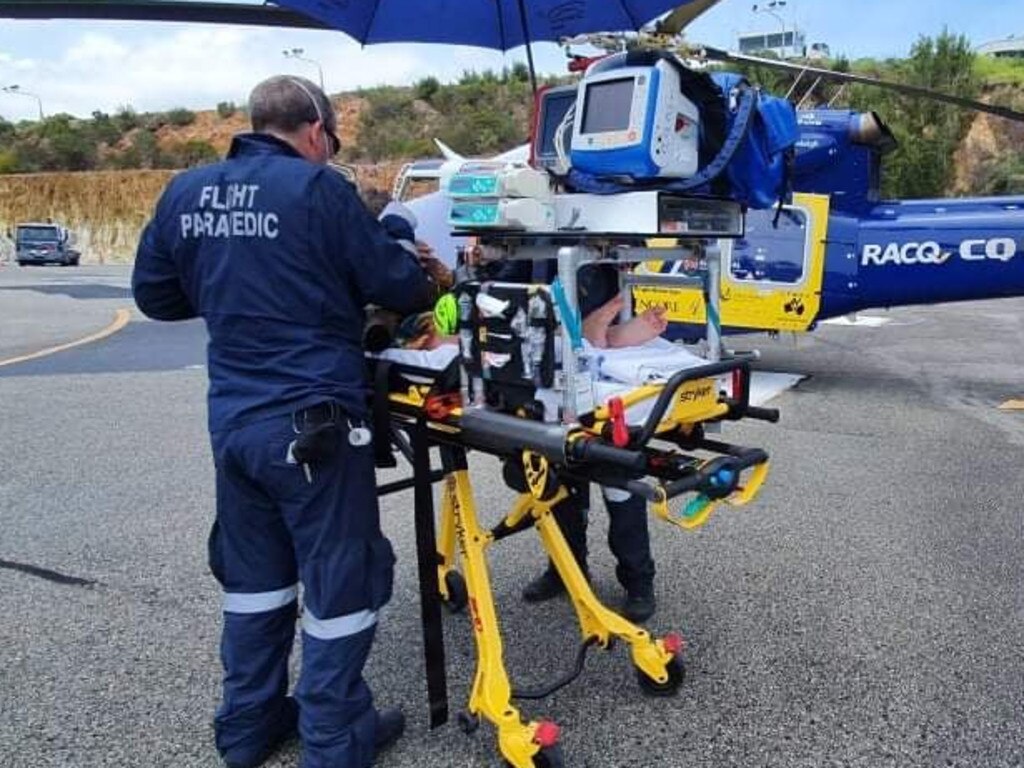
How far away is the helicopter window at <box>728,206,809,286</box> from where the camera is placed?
8203mm

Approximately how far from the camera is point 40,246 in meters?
35.7

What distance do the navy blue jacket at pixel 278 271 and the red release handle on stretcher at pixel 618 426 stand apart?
0.66m

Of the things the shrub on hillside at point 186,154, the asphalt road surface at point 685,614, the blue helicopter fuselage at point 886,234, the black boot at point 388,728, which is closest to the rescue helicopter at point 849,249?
the blue helicopter fuselage at point 886,234

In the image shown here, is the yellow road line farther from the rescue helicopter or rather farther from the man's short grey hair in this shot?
the man's short grey hair

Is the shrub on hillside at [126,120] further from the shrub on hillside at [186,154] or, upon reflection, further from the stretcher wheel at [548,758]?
the stretcher wheel at [548,758]

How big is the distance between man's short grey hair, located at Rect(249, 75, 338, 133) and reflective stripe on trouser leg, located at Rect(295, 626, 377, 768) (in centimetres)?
140

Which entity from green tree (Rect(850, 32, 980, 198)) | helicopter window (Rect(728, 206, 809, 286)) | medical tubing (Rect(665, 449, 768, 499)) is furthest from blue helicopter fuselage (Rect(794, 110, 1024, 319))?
green tree (Rect(850, 32, 980, 198))

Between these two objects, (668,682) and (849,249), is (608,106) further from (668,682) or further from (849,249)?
(849,249)

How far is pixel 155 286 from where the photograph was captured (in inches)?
105

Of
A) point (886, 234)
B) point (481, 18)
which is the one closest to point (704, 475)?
point (481, 18)

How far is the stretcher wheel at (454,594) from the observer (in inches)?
143

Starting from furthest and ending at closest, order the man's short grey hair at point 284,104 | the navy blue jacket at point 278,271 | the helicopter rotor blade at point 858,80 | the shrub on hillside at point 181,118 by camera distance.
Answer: the shrub on hillside at point 181,118 → the helicopter rotor blade at point 858,80 → the man's short grey hair at point 284,104 → the navy blue jacket at point 278,271

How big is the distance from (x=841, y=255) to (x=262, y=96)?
677 centimetres

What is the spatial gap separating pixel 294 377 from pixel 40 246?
1504 inches
